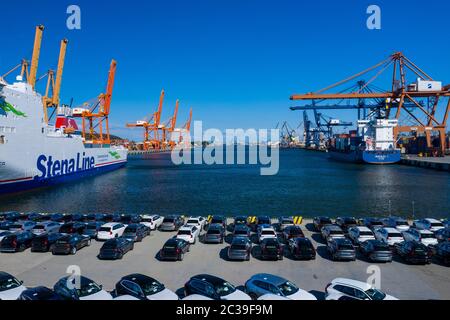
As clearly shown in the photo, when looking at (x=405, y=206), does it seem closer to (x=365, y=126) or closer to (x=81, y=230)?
(x=81, y=230)

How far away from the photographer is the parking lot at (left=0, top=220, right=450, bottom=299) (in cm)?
1222

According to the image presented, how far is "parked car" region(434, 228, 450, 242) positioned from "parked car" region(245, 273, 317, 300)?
10.7m

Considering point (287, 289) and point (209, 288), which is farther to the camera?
point (287, 289)

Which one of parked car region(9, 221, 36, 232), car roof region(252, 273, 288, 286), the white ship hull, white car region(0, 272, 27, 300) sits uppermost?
the white ship hull

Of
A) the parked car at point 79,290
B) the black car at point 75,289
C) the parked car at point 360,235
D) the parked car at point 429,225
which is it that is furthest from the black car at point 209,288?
the parked car at point 429,225

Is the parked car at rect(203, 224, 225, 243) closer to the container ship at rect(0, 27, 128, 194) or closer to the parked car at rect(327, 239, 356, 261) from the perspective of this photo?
the parked car at rect(327, 239, 356, 261)

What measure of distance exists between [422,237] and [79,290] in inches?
606

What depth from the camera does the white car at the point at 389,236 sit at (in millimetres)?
16627

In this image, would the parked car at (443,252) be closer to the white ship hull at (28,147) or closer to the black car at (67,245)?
the black car at (67,245)

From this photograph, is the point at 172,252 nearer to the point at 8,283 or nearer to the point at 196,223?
the point at 196,223

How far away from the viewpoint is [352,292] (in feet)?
33.3

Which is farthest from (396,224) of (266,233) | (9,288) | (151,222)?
(9,288)

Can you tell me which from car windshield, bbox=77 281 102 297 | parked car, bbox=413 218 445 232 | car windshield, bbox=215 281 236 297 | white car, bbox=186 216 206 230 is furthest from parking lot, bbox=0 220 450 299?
parked car, bbox=413 218 445 232

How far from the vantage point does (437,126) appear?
310 feet
